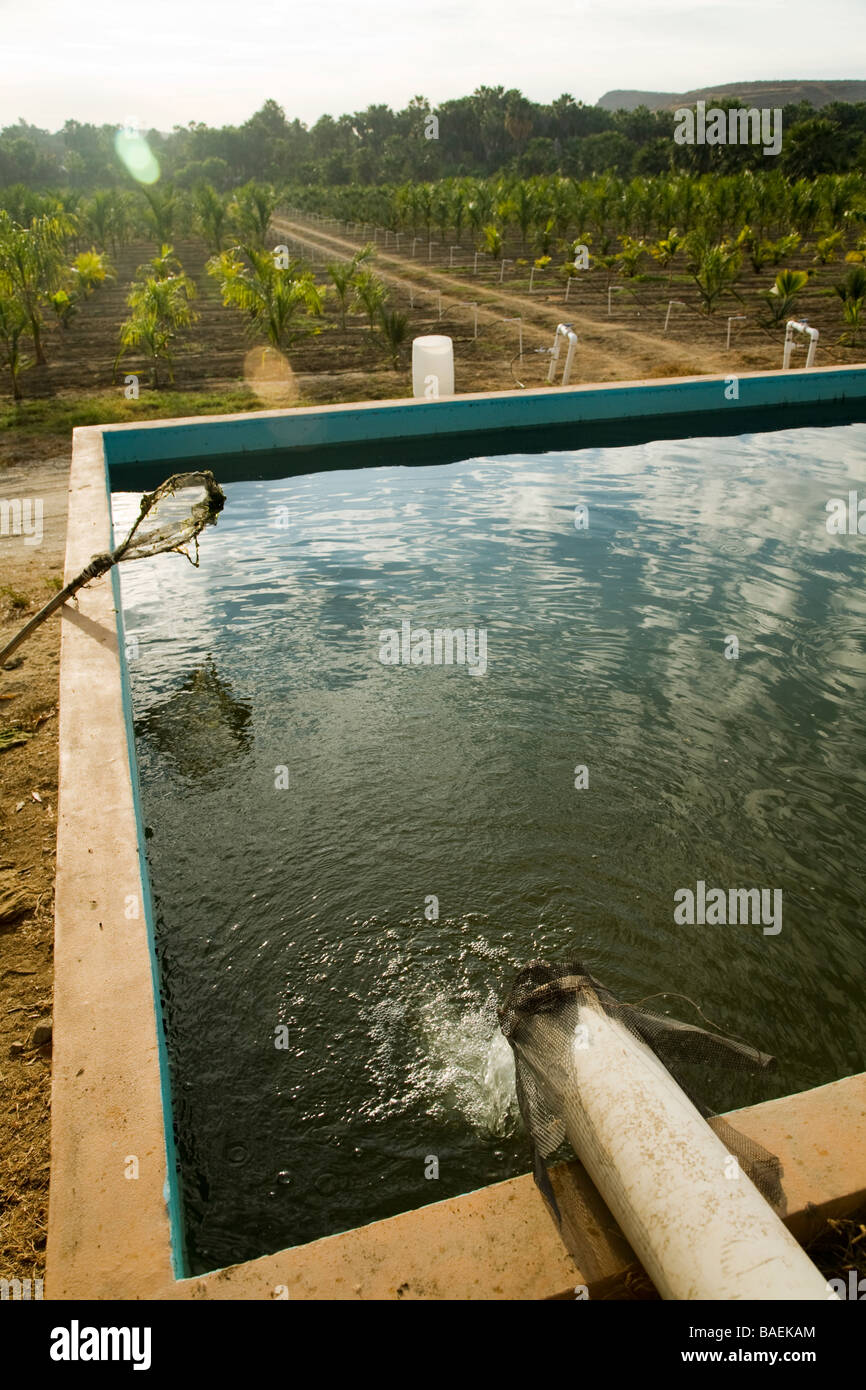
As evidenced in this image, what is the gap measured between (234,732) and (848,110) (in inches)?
2906

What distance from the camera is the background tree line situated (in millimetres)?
48188

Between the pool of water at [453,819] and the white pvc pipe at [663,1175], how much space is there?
0.64 metres

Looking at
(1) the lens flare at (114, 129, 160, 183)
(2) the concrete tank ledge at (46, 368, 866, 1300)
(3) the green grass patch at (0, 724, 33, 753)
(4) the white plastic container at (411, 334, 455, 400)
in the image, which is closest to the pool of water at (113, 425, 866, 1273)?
(2) the concrete tank ledge at (46, 368, 866, 1300)

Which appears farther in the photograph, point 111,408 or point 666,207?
point 666,207

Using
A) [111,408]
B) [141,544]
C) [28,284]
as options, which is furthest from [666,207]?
[141,544]

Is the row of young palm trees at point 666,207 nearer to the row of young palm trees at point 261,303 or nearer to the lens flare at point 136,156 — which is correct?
the row of young palm trees at point 261,303

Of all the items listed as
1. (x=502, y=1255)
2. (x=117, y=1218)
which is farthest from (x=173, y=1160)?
(x=502, y=1255)

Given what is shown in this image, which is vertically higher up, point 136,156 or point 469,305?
point 136,156

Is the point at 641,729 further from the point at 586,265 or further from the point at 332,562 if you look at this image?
the point at 586,265

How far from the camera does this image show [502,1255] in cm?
229

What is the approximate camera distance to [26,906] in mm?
3807

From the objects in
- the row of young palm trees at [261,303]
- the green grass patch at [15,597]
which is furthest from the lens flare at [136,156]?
the green grass patch at [15,597]

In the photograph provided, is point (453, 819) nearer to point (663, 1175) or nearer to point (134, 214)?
point (663, 1175)

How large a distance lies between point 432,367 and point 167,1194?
37.6 feet
